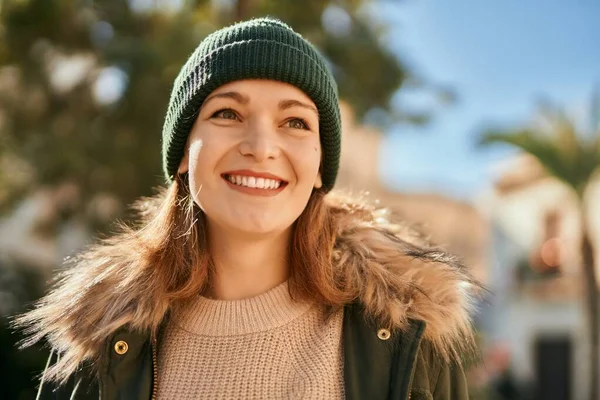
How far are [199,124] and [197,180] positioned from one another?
7.8 inches

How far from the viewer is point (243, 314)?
2.60 meters

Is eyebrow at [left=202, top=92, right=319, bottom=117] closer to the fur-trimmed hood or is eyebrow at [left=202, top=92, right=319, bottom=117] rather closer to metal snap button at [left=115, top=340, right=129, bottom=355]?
the fur-trimmed hood

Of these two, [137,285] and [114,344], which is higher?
[137,285]

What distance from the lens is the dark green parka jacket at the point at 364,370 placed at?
91.1 inches

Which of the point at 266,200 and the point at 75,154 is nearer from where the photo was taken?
the point at 266,200

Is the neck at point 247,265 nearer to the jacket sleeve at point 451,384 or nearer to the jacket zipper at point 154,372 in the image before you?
the jacket zipper at point 154,372

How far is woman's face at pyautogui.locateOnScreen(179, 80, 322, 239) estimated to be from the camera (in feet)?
7.97

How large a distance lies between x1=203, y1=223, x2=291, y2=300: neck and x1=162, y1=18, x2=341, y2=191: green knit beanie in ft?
1.13

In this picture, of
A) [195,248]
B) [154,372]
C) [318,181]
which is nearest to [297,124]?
[318,181]

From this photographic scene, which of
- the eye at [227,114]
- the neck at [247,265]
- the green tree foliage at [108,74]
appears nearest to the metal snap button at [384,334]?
the neck at [247,265]

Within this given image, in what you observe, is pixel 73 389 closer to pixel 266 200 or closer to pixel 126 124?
pixel 266 200

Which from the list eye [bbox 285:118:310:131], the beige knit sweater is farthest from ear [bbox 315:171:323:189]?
the beige knit sweater

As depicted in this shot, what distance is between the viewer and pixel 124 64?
897 centimetres

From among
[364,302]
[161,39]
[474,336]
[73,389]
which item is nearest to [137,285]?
[73,389]
